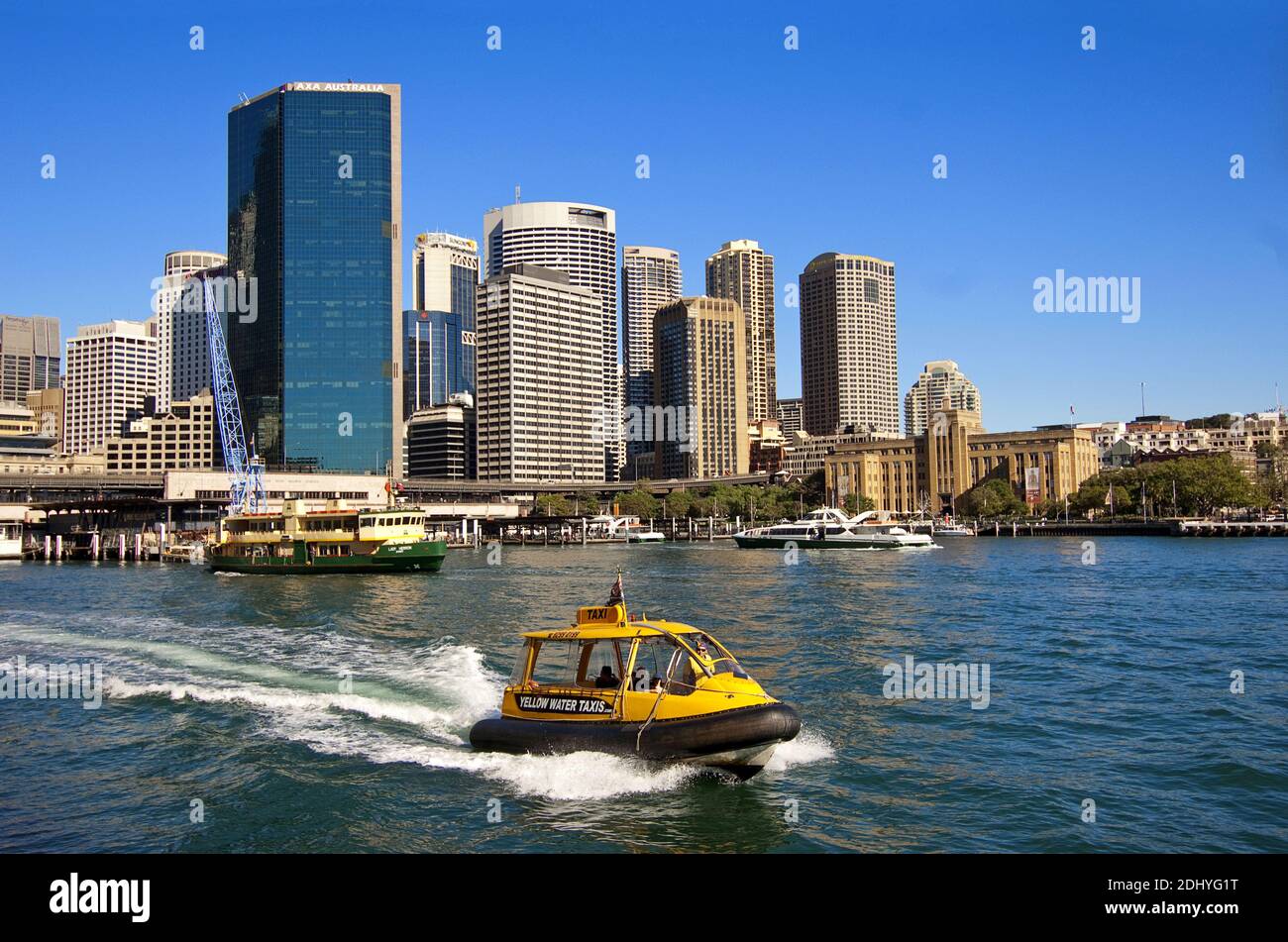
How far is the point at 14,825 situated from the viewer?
60.0 ft

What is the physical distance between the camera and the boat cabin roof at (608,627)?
20.7 m

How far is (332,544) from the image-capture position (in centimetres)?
8838

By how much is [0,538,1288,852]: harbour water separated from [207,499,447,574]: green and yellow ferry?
111ft

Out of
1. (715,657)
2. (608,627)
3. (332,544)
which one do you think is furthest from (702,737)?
(332,544)

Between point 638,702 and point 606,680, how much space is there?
102 cm

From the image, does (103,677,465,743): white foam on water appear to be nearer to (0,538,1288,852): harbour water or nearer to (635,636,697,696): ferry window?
(0,538,1288,852): harbour water

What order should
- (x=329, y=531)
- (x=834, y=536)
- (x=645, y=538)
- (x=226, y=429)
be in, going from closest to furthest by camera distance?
(x=329, y=531) → (x=226, y=429) → (x=834, y=536) → (x=645, y=538)

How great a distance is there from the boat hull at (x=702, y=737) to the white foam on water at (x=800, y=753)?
104 cm

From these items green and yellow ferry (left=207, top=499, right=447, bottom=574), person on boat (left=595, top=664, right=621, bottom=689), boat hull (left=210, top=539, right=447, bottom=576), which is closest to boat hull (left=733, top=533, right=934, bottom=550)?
boat hull (left=210, top=539, right=447, bottom=576)

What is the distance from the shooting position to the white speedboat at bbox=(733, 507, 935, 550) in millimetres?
131375

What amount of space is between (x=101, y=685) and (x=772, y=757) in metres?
22.7

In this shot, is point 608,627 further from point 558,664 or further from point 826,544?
point 826,544

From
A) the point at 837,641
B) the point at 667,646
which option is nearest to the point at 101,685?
the point at 667,646

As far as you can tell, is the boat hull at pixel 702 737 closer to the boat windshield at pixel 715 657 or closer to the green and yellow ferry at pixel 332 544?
the boat windshield at pixel 715 657
